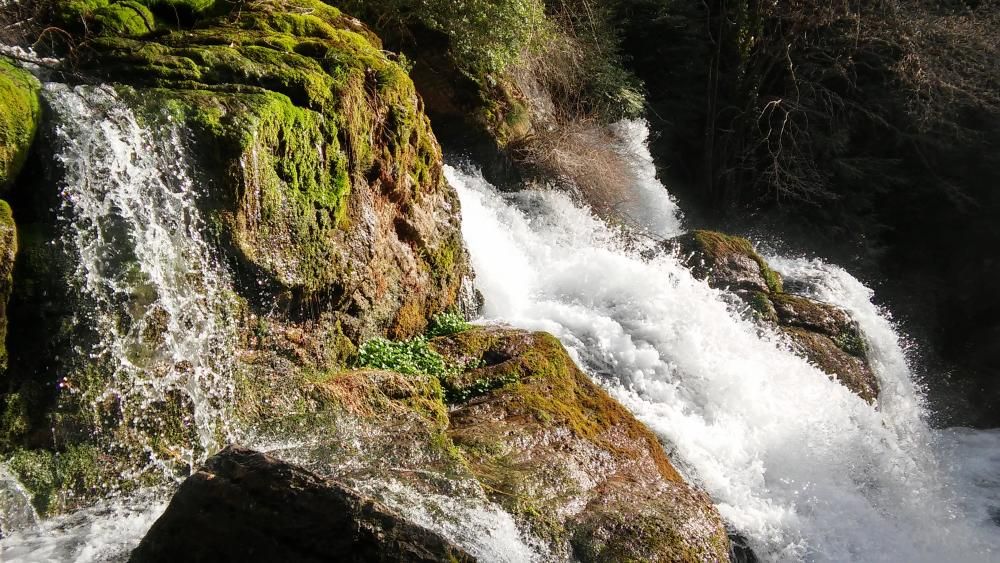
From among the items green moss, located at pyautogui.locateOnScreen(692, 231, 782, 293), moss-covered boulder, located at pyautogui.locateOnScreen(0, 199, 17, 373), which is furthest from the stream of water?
green moss, located at pyautogui.locateOnScreen(692, 231, 782, 293)

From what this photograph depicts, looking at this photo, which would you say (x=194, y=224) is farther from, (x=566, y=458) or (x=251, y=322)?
(x=566, y=458)

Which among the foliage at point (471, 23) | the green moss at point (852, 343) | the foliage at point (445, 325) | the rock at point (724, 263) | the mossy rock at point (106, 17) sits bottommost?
the foliage at point (445, 325)

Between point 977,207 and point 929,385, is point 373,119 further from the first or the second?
point 977,207

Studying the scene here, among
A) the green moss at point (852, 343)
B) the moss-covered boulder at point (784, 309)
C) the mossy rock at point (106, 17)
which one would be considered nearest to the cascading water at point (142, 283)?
the mossy rock at point (106, 17)

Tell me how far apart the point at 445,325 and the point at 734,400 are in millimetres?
2630

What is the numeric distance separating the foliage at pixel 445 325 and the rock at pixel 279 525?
3594 mm

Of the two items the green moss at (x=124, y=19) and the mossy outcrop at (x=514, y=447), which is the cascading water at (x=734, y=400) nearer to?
the mossy outcrop at (x=514, y=447)

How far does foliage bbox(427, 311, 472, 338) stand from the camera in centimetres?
643

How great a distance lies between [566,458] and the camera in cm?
477

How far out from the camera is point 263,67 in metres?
5.22

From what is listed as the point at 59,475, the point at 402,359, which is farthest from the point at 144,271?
the point at 402,359

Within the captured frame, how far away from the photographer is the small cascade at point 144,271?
12.8ft

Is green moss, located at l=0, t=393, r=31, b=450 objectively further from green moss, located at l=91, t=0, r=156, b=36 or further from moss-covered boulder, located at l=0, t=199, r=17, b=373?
green moss, located at l=91, t=0, r=156, b=36

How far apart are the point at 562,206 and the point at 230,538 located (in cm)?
815
